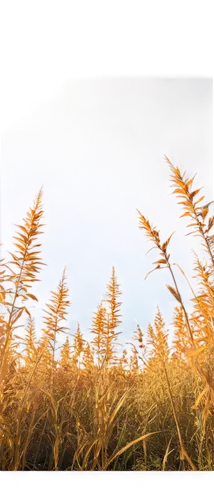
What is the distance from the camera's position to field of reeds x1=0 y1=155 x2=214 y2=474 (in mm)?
795

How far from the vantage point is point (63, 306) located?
88 cm

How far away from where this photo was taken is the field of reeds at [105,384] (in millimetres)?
795

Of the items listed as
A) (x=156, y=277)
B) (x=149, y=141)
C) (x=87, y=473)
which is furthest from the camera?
(x=149, y=141)

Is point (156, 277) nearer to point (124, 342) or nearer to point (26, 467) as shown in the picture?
point (124, 342)

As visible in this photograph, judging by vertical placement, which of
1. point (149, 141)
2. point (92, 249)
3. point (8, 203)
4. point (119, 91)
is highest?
point (119, 91)

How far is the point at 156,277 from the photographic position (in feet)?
2.88

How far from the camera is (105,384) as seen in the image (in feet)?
2.99

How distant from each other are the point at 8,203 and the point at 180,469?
2.43 ft

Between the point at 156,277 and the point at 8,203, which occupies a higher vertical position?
the point at 8,203

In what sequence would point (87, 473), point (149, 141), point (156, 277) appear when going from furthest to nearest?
point (149, 141) → point (156, 277) → point (87, 473)

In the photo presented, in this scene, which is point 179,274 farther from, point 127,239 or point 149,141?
point 149,141

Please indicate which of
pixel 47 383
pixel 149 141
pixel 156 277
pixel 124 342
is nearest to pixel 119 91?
pixel 149 141

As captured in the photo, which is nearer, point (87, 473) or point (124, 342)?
point (87, 473)

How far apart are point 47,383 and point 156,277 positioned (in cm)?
37
